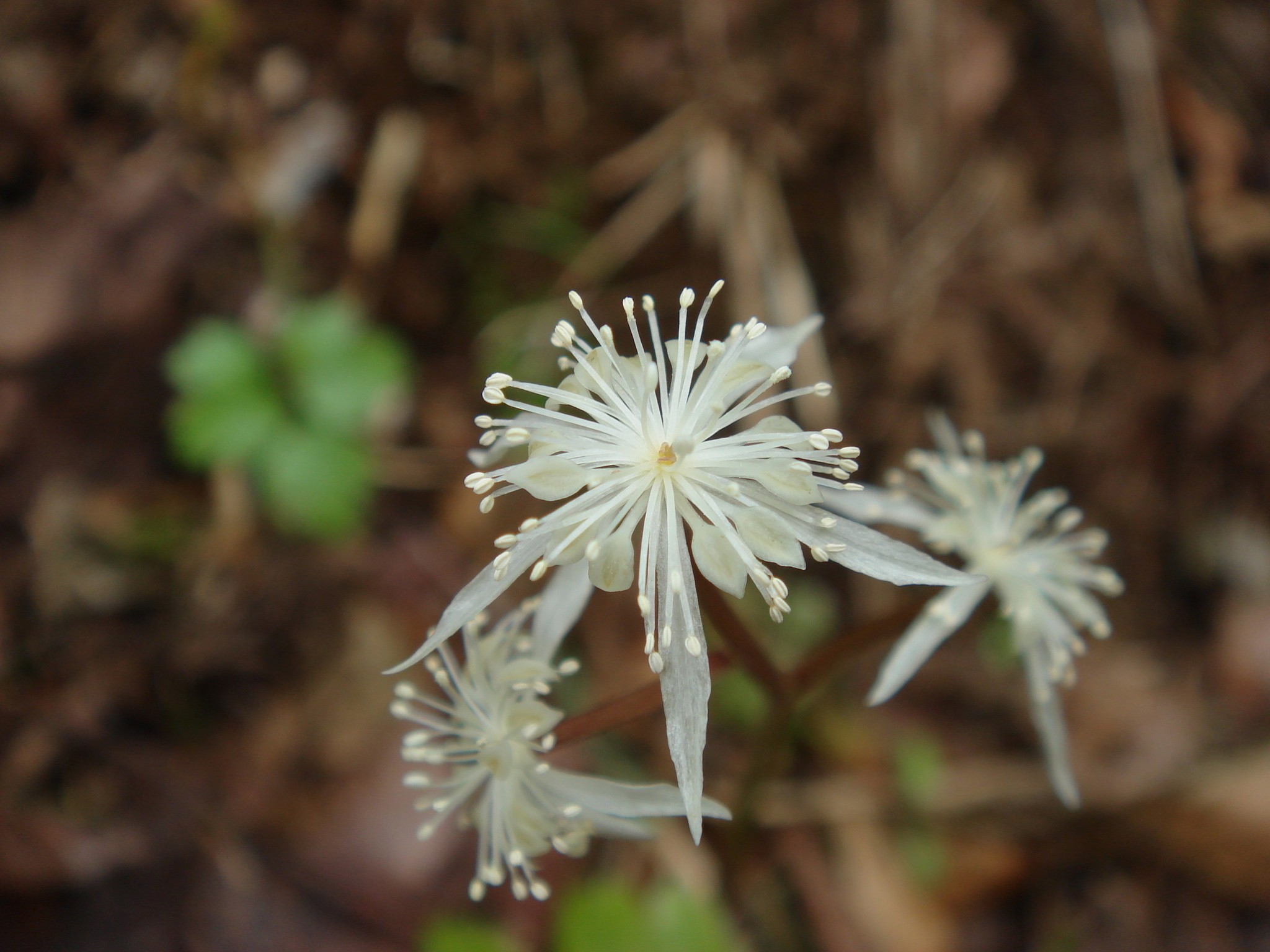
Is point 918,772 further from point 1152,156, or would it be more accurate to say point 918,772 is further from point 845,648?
point 1152,156

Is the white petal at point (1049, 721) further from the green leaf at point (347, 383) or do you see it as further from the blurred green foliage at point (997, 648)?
the green leaf at point (347, 383)

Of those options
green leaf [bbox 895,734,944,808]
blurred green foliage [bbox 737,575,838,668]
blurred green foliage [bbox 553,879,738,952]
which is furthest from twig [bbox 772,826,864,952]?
blurred green foliage [bbox 553,879,738,952]

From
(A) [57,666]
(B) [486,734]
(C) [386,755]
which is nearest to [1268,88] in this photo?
(B) [486,734]

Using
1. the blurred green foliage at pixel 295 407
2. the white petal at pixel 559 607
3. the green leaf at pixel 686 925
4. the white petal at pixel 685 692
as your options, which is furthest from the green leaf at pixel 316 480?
the white petal at pixel 685 692

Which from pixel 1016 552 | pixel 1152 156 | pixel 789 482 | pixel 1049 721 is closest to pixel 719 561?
pixel 789 482

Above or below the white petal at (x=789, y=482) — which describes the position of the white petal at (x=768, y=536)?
below

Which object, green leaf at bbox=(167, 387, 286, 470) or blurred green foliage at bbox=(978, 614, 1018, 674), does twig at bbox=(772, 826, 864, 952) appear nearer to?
blurred green foliage at bbox=(978, 614, 1018, 674)
